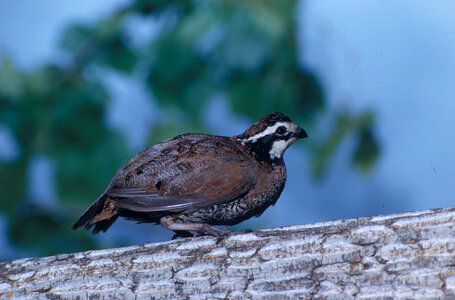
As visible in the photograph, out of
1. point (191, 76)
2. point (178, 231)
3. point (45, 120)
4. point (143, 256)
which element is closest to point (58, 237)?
point (45, 120)

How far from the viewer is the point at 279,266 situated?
1.39 metres

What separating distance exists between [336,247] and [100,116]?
220cm

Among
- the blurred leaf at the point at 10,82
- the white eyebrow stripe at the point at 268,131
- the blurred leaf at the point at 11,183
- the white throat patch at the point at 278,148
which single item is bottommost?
the white throat patch at the point at 278,148

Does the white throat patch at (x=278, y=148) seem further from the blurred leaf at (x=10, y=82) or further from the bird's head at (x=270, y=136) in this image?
the blurred leaf at (x=10, y=82)

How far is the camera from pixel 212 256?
147 centimetres

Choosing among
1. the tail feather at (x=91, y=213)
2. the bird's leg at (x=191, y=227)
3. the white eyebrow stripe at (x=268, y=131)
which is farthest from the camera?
the white eyebrow stripe at (x=268, y=131)

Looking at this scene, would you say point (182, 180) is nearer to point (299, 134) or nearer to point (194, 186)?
point (194, 186)

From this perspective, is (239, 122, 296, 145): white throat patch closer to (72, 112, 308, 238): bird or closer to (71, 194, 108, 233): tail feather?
(72, 112, 308, 238): bird

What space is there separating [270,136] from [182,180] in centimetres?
37

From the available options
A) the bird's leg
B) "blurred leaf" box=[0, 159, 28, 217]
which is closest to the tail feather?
the bird's leg

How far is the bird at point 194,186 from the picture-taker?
5.98 feet

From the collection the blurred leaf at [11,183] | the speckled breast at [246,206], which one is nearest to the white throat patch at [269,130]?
the speckled breast at [246,206]

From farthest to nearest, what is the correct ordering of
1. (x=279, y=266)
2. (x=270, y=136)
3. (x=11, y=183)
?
1. (x=11, y=183)
2. (x=270, y=136)
3. (x=279, y=266)

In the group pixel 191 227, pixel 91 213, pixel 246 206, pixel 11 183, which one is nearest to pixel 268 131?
pixel 246 206
